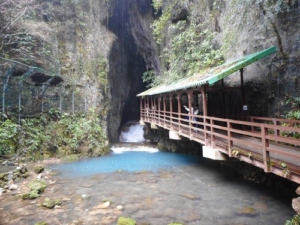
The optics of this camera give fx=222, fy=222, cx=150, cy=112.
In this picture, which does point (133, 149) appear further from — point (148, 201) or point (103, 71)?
point (148, 201)

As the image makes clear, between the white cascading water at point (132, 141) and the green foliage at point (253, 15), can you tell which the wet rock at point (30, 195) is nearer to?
the white cascading water at point (132, 141)

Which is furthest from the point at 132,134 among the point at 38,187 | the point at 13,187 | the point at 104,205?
the point at 104,205

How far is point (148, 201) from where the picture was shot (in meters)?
8.46

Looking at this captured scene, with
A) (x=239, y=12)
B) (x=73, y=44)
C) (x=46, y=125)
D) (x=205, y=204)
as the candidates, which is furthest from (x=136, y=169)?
(x=73, y=44)

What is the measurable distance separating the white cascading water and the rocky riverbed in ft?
30.9

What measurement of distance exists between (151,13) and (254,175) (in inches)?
907

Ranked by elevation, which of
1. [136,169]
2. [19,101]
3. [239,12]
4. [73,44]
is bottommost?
[136,169]

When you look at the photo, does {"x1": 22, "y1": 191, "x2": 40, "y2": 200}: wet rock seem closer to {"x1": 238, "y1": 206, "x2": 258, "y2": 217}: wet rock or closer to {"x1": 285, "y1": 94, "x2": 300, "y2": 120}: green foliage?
{"x1": 238, "y1": 206, "x2": 258, "y2": 217}: wet rock

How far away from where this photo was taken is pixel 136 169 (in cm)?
1355

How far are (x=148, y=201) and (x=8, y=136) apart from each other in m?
11.0

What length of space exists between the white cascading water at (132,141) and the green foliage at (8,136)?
8.34 m

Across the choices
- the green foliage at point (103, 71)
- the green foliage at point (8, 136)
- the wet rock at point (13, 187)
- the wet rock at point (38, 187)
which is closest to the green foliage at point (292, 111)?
the wet rock at point (38, 187)

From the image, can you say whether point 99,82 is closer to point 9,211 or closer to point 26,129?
point 26,129

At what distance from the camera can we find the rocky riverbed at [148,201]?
7043 mm
